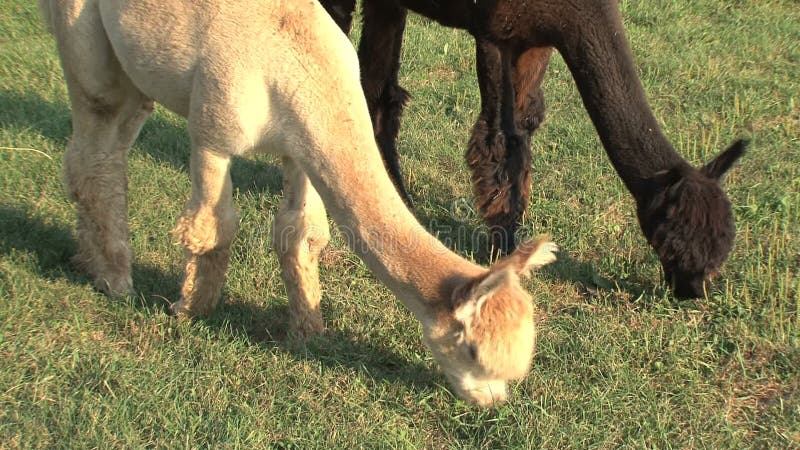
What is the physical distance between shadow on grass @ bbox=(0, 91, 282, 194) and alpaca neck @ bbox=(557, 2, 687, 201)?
2.25 m

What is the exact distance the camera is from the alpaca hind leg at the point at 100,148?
12.6 ft

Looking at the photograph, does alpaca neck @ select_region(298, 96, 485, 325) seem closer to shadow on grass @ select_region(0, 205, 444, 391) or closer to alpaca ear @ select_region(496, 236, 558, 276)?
alpaca ear @ select_region(496, 236, 558, 276)

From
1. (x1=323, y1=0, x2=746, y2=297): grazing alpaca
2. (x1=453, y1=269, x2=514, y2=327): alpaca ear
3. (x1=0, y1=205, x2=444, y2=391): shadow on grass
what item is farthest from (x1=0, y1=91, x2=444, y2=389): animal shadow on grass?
(x1=323, y1=0, x2=746, y2=297): grazing alpaca

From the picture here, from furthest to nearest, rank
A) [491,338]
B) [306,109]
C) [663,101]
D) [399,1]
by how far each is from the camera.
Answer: [663,101], [399,1], [306,109], [491,338]

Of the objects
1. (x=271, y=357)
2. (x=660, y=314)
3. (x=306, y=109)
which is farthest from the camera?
(x=660, y=314)

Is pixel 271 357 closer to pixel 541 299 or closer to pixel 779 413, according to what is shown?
pixel 541 299

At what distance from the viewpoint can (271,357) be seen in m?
3.65

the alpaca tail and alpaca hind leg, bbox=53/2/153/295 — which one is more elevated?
the alpaca tail

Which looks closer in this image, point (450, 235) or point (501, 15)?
point (501, 15)

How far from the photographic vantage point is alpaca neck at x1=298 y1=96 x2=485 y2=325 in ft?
9.14

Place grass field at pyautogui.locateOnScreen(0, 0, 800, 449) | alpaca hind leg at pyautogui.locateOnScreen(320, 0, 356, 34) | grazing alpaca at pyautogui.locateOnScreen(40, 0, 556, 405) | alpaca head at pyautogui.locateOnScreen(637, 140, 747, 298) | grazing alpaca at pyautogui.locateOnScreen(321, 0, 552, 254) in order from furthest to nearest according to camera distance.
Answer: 1. alpaca hind leg at pyautogui.locateOnScreen(320, 0, 356, 34)
2. grazing alpaca at pyautogui.locateOnScreen(321, 0, 552, 254)
3. alpaca head at pyautogui.locateOnScreen(637, 140, 747, 298)
4. grass field at pyautogui.locateOnScreen(0, 0, 800, 449)
5. grazing alpaca at pyautogui.locateOnScreen(40, 0, 556, 405)

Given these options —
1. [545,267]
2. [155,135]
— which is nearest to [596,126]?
[545,267]

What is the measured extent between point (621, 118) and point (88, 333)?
2892mm

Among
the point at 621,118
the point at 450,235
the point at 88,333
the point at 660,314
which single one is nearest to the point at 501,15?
the point at 621,118
